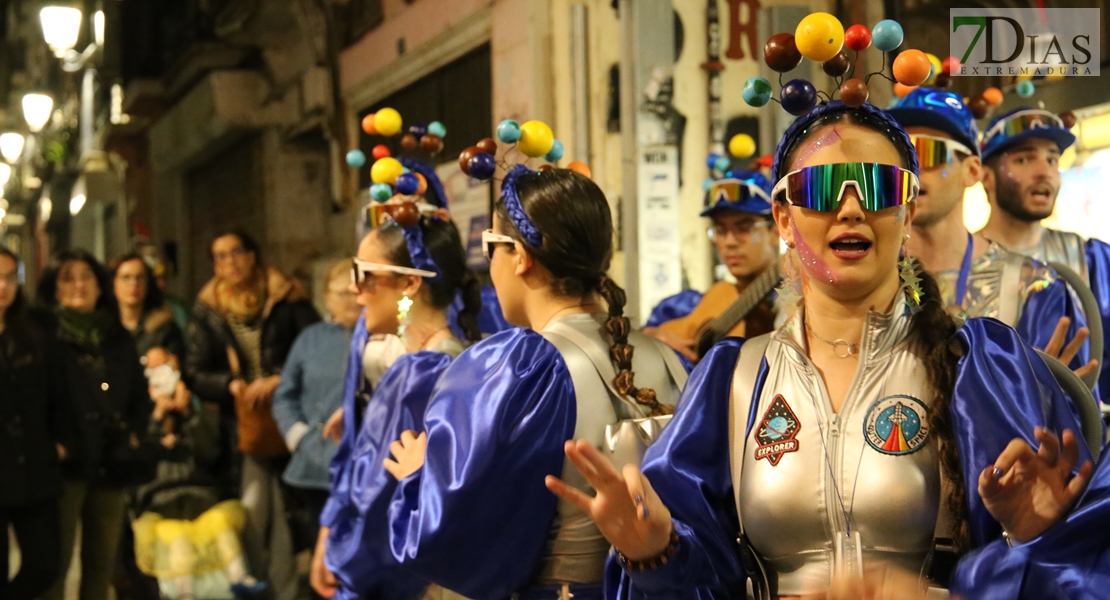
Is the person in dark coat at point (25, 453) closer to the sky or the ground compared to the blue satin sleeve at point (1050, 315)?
closer to the ground

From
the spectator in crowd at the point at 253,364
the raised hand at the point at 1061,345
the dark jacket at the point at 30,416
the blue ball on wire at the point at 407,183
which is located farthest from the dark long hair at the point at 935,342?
the spectator in crowd at the point at 253,364

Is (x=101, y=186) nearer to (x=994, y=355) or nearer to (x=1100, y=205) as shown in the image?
(x=1100, y=205)

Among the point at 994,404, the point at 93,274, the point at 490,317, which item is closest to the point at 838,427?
the point at 994,404

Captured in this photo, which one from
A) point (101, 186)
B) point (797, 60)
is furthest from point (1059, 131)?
point (101, 186)

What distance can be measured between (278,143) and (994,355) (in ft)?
40.1

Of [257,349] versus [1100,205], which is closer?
[1100,205]

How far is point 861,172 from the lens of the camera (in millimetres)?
2264

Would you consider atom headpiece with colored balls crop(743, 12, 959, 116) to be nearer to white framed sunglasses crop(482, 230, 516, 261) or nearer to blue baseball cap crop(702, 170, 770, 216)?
white framed sunglasses crop(482, 230, 516, 261)

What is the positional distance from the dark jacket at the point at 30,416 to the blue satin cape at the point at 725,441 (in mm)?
4454

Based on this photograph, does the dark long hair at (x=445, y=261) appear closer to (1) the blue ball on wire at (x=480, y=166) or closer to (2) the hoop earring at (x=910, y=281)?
(1) the blue ball on wire at (x=480, y=166)

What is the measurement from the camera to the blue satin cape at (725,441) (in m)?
2.13

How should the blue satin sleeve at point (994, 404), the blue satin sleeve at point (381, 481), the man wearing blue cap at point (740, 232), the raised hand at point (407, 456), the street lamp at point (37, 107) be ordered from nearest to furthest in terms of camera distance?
the blue satin sleeve at point (994, 404) < the raised hand at point (407, 456) < the blue satin sleeve at point (381, 481) < the man wearing blue cap at point (740, 232) < the street lamp at point (37, 107)

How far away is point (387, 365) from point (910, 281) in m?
2.73

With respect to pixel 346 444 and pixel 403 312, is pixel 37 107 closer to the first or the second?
pixel 346 444
